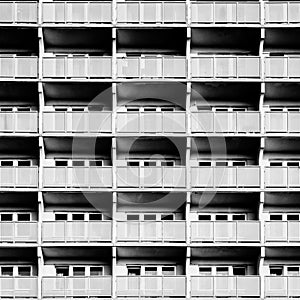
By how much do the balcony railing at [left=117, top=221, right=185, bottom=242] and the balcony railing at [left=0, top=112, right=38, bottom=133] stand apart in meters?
5.69

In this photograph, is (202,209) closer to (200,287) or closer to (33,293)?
(200,287)

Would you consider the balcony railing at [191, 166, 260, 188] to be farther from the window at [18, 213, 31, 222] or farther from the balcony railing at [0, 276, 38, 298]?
the balcony railing at [0, 276, 38, 298]

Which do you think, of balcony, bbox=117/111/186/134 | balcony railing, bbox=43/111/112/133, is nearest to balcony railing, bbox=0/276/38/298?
balcony railing, bbox=43/111/112/133

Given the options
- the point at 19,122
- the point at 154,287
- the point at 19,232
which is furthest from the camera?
the point at 19,122

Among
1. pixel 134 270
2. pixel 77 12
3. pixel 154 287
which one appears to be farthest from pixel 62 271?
pixel 77 12

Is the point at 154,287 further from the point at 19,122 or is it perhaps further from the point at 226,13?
the point at 226,13

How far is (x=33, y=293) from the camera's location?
5800cm

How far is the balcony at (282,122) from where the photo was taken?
59.7m

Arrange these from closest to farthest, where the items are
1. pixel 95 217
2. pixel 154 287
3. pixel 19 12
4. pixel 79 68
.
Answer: pixel 154 287
pixel 79 68
pixel 19 12
pixel 95 217

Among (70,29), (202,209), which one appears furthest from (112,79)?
(202,209)

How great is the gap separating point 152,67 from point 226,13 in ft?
13.3

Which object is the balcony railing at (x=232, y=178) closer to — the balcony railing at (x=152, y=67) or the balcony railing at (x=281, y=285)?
the balcony railing at (x=281, y=285)

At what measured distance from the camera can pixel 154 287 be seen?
5816cm

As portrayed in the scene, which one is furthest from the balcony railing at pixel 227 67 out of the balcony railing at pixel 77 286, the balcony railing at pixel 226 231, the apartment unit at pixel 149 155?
the balcony railing at pixel 77 286
